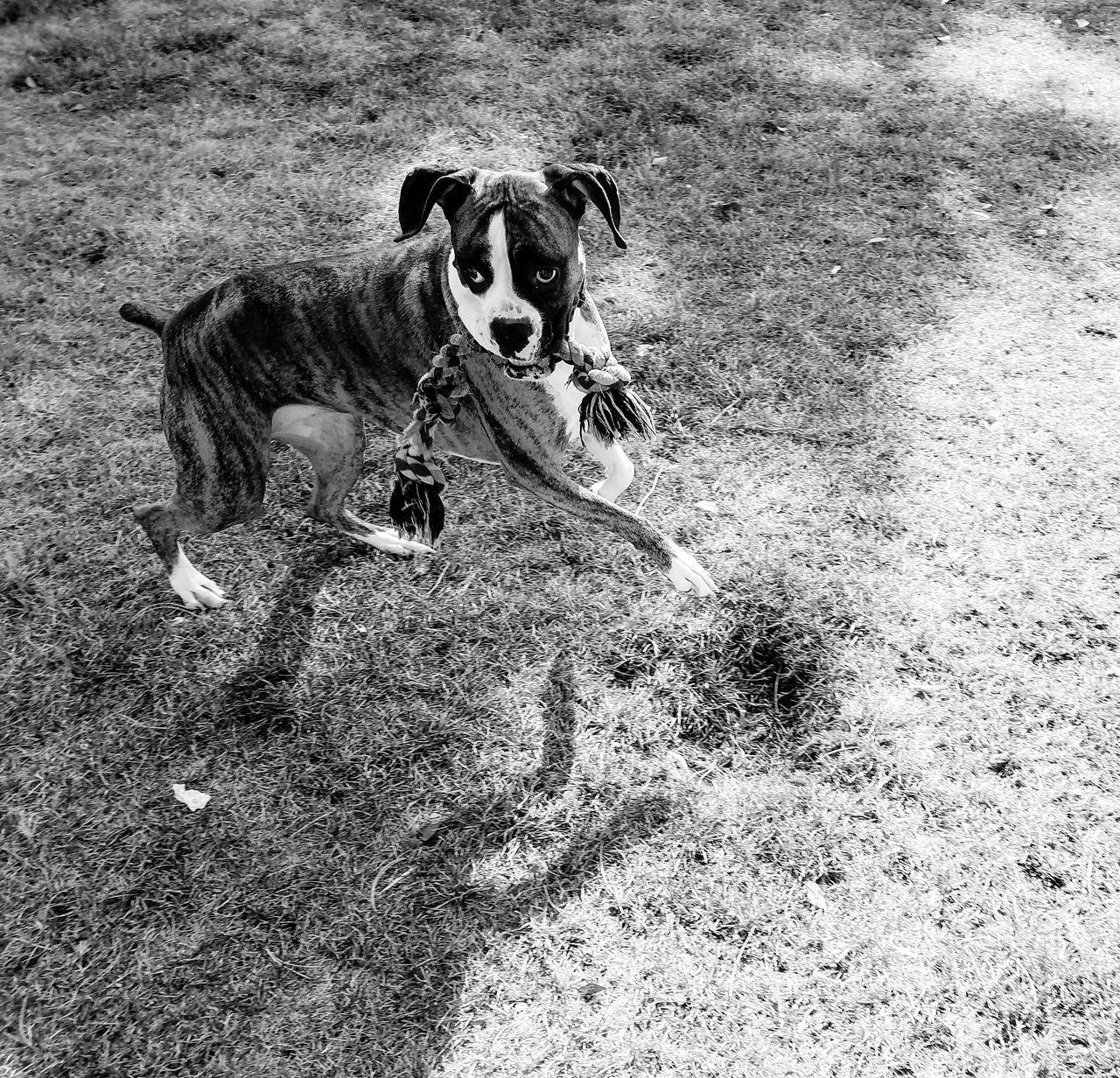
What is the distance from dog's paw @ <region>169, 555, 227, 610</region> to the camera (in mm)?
3510

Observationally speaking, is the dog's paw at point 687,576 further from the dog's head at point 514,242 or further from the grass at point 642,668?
the dog's head at point 514,242

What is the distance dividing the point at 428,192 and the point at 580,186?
448 mm

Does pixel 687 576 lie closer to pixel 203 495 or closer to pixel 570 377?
pixel 570 377

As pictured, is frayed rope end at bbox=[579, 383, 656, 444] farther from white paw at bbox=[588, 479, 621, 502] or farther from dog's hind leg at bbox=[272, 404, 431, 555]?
dog's hind leg at bbox=[272, 404, 431, 555]

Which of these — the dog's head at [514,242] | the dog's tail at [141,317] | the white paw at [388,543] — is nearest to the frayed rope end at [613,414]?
the dog's head at [514,242]

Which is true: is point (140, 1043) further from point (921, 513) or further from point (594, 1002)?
point (921, 513)

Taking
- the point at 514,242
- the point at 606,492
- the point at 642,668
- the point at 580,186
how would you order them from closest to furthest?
the point at 514,242, the point at 580,186, the point at 642,668, the point at 606,492

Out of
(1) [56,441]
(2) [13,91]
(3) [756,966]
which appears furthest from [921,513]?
(2) [13,91]

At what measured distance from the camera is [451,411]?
2928mm

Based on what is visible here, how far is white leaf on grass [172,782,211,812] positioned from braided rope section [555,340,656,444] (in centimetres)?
180

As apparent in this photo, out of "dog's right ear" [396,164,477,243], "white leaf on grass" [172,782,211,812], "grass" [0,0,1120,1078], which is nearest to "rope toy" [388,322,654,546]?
"dog's right ear" [396,164,477,243]

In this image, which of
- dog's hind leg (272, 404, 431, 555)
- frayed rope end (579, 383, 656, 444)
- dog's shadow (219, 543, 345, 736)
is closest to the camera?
frayed rope end (579, 383, 656, 444)

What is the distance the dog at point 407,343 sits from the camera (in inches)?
103

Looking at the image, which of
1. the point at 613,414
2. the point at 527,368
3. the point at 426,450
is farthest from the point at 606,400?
the point at 426,450
